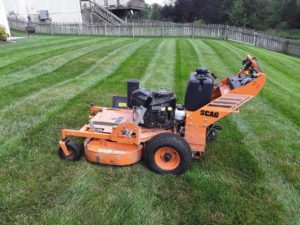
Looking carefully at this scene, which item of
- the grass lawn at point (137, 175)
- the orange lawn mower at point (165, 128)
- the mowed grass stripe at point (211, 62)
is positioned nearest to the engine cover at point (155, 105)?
the orange lawn mower at point (165, 128)

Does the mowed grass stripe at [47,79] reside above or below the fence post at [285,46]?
above

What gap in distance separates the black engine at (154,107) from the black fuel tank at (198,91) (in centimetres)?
22

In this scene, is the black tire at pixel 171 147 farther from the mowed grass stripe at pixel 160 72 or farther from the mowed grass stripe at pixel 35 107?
the mowed grass stripe at pixel 160 72

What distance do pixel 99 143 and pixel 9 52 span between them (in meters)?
9.44

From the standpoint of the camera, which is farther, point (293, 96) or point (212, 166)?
point (293, 96)

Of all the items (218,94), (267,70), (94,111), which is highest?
(218,94)

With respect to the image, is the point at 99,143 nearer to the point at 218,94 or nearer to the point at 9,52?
the point at 218,94

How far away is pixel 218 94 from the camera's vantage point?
3.91 m

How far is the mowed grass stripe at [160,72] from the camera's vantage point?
742 cm

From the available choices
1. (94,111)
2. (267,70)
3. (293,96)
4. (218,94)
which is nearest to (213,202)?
(218,94)

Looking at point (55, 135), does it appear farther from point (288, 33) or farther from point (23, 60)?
point (288, 33)

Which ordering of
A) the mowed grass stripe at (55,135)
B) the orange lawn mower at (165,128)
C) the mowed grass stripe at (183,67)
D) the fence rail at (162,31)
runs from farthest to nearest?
the fence rail at (162,31)
the mowed grass stripe at (183,67)
the orange lawn mower at (165,128)
the mowed grass stripe at (55,135)

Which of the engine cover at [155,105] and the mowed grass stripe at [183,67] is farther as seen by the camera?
the mowed grass stripe at [183,67]

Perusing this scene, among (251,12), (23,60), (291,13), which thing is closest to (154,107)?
(23,60)
